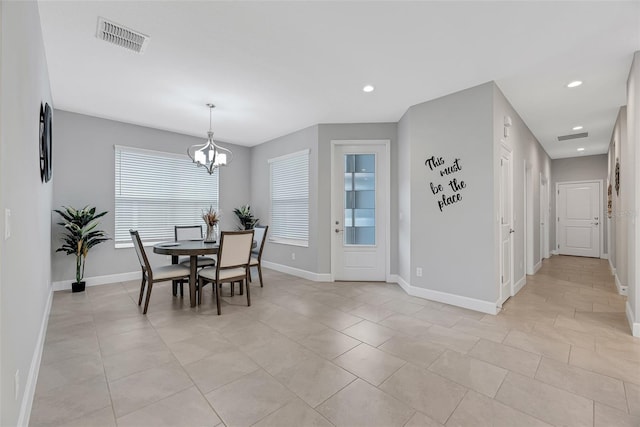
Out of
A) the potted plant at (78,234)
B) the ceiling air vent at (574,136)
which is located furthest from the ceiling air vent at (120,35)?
the ceiling air vent at (574,136)

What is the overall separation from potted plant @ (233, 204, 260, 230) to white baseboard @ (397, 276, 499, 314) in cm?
340

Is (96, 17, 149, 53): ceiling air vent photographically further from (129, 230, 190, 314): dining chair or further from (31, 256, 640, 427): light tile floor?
(31, 256, 640, 427): light tile floor

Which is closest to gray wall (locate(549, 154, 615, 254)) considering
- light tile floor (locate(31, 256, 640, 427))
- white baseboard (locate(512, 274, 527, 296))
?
white baseboard (locate(512, 274, 527, 296))

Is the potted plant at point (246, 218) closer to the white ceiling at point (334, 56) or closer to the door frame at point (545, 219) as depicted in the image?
the white ceiling at point (334, 56)

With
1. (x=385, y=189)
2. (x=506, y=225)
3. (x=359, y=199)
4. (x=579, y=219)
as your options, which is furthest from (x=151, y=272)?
(x=579, y=219)

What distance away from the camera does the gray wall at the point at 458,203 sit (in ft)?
10.8

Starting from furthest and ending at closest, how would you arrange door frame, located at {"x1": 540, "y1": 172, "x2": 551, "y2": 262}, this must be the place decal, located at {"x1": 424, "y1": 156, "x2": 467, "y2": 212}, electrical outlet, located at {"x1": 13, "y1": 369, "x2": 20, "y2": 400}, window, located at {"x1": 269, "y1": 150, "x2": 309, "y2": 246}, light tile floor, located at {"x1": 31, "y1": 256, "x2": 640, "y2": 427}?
1. door frame, located at {"x1": 540, "y1": 172, "x2": 551, "y2": 262}
2. window, located at {"x1": 269, "y1": 150, "x2": 309, "y2": 246}
3. this must be the place decal, located at {"x1": 424, "y1": 156, "x2": 467, "y2": 212}
4. light tile floor, located at {"x1": 31, "y1": 256, "x2": 640, "y2": 427}
5. electrical outlet, located at {"x1": 13, "y1": 369, "x2": 20, "y2": 400}

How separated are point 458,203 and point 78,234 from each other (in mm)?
5174

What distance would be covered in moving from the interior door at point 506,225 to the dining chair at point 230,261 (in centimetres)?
315

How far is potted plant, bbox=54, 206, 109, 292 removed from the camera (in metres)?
4.04

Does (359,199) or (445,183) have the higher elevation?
(445,183)

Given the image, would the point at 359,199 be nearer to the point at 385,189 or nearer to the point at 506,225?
the point at 385,189

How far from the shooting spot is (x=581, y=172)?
7.33 m

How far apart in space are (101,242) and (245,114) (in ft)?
10.1
